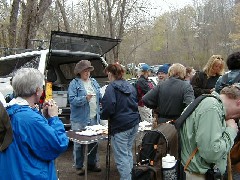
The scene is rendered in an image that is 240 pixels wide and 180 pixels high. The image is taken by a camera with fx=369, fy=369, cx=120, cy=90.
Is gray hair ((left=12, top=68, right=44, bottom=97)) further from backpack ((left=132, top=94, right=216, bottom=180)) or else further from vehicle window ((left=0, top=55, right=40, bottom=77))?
vehicle window ((left=0, top=55, right=40, bottom=77))

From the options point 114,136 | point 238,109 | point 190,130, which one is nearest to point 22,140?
point 190,130

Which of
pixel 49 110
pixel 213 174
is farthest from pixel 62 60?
pixel 213 174

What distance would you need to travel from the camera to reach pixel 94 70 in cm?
799

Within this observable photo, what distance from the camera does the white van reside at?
6.64 metres

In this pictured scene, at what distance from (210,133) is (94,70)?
18.0 feet

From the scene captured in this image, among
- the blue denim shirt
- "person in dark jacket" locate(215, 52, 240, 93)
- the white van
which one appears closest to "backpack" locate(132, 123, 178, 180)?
"person in dark jacket" locate(215, 52, 240, 93)

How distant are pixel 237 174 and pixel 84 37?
13.2 ft

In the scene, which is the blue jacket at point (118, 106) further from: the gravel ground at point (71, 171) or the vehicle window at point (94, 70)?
the vehicle window at point (94, 70)

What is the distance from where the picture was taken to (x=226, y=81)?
15.0ft

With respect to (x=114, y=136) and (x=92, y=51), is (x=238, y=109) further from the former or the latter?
(x=92, y=51)

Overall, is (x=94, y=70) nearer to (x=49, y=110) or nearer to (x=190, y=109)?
(x=49, y=110)

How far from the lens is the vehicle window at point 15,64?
23.5 ft

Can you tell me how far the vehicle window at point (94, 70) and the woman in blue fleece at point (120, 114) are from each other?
116 inches

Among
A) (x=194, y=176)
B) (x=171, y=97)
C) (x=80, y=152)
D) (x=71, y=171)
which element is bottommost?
(x=71, y=171)
